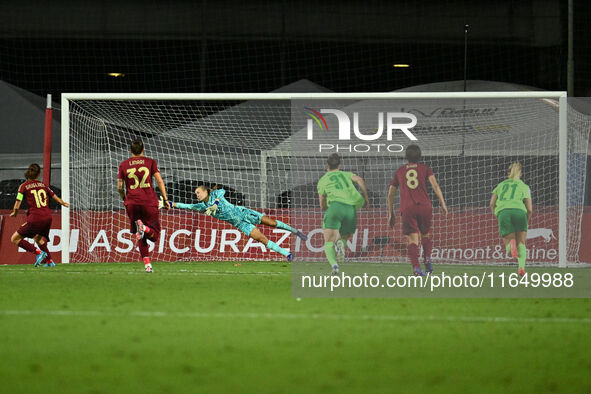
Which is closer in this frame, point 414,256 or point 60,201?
point 414,256

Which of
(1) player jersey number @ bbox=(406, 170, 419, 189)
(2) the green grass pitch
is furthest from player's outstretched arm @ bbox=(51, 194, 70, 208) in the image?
(1) player jersey number @ bbox=(406, 170, 419, 189)

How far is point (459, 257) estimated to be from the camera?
46.1 feet

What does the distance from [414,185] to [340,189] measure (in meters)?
0.94

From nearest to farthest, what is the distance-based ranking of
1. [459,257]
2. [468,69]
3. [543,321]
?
[543,321] → [459,257] → [468,69]

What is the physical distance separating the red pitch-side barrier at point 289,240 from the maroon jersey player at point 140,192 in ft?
11.4

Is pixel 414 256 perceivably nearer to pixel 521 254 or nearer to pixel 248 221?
pixel 521 254

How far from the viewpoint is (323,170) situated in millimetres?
13836

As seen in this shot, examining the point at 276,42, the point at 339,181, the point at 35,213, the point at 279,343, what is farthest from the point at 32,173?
the point at 276,42

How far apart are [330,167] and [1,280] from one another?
4099mm

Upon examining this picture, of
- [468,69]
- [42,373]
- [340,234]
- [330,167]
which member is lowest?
[42,373]

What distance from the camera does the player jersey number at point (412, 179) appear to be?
33.1 feet

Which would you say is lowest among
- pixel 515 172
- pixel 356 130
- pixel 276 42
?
pixel 515 172

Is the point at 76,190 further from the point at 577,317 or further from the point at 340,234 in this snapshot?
the point at 577,317

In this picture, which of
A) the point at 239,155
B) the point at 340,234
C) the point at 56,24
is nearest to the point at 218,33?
the point at 56,24
